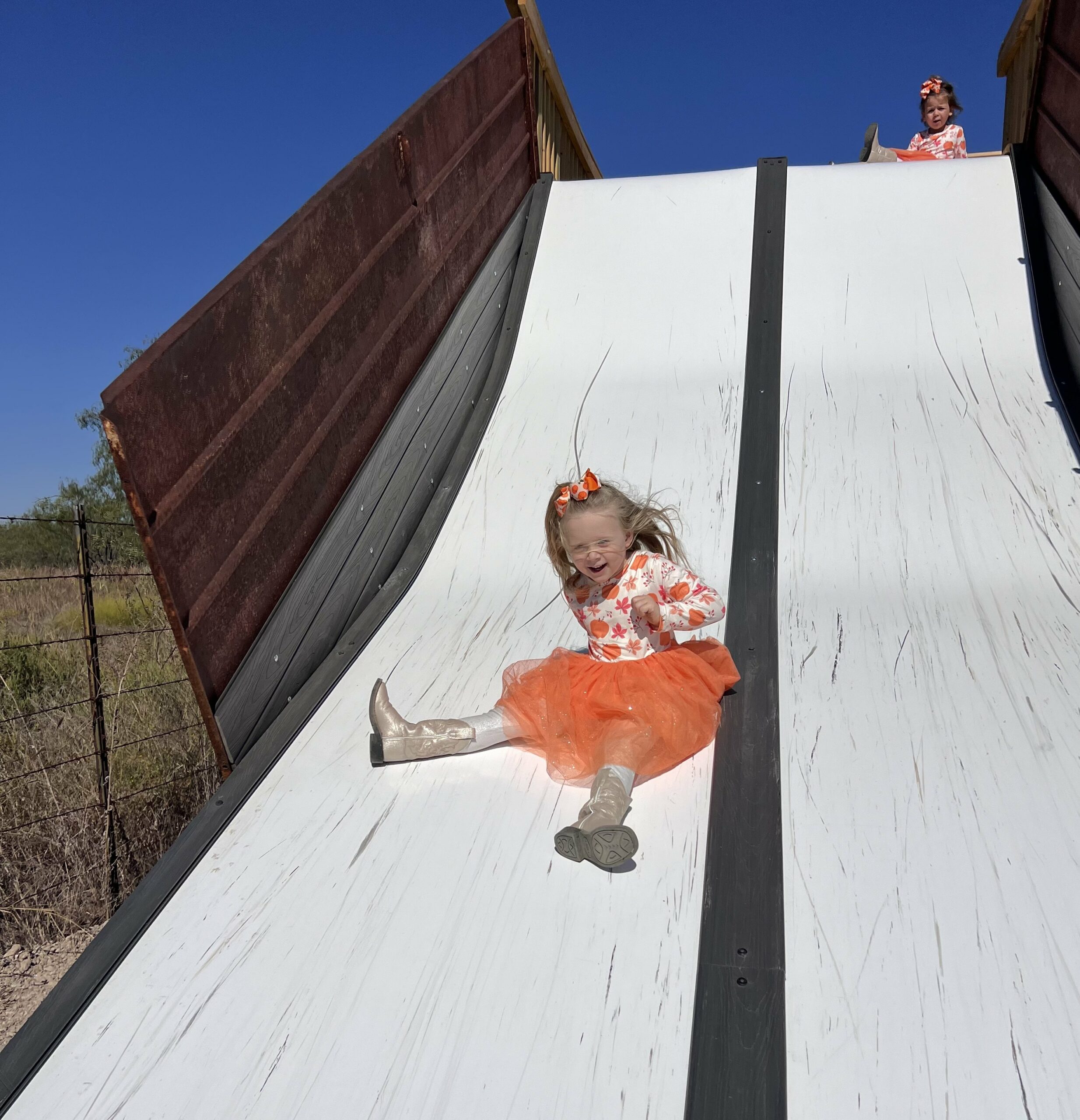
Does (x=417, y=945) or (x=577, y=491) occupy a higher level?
(x=577, y=491)

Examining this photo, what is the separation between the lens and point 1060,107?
3.80 metres

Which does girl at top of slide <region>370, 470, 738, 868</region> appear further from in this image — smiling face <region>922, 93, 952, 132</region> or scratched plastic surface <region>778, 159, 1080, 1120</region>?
smiling face <region>922, 93, 952, 132</region>

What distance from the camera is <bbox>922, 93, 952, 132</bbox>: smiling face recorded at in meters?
5.01

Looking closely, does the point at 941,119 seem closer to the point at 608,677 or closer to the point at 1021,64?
the point at 1021,64

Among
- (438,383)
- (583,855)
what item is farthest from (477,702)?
(438,383)

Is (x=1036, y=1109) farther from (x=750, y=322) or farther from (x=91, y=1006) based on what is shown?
(x=750, y=322)

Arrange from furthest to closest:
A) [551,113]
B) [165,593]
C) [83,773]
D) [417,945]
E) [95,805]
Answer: [551,113] → [83,773] → [95,805] → [165,593] → [417,945]

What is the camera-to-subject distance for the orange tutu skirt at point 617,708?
181 cm

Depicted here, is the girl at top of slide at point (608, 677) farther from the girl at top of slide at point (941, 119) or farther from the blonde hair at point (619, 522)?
the girl at top of slide at point (941, 119)

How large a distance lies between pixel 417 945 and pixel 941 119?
5.03 meters

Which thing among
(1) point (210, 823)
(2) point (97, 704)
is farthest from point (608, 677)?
(2) point (97, 704)

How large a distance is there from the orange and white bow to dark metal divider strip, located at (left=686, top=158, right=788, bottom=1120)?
51 centimetres

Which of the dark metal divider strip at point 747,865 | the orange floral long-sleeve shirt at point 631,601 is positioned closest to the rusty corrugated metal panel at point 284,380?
the orange floral long-sleeve shirt at point 631,601

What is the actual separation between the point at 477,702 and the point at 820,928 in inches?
35.9
